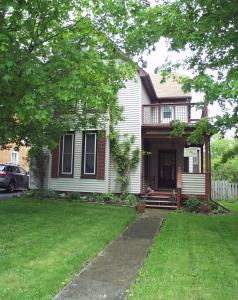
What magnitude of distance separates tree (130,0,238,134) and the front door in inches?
404

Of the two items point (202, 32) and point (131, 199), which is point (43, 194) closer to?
point (131, 199)

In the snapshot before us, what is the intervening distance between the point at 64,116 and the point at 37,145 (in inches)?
60.3

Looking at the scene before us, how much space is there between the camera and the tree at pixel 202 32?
8.57 metres

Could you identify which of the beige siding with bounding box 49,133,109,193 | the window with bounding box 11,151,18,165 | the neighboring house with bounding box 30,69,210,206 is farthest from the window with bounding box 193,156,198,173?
the window with bounding box 11,151,18,165

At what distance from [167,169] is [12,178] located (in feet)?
31.6

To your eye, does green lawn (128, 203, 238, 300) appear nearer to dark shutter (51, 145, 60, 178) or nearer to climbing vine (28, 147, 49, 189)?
dark shutter (51, 145, 60, 178)

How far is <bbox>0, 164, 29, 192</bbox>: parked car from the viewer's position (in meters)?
21.4

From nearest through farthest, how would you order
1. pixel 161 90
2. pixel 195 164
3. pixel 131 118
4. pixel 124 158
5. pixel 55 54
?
pixel 55 54 → pixel 124 158 → pixel 131 118 → pixel 161 90 → pixel 195 164

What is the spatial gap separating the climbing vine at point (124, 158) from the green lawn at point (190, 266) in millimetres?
6552

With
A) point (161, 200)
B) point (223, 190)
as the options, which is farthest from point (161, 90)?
point (161, 200)

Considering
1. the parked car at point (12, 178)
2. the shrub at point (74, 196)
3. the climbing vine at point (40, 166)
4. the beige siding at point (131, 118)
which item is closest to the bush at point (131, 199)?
the beige siding at point (131, 118)

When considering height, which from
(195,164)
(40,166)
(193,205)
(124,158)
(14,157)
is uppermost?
(14,157)

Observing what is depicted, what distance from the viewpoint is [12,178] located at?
22.1m

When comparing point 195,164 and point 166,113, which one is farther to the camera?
point 195,164
